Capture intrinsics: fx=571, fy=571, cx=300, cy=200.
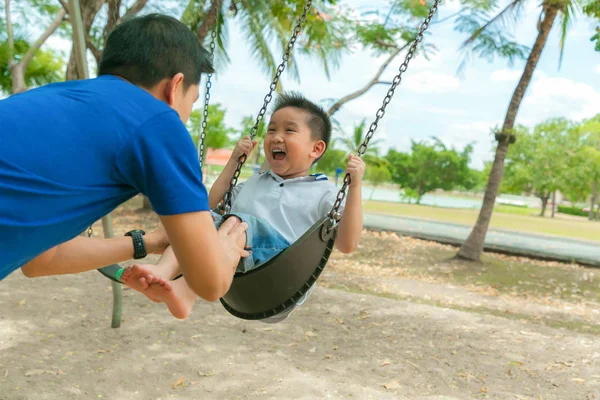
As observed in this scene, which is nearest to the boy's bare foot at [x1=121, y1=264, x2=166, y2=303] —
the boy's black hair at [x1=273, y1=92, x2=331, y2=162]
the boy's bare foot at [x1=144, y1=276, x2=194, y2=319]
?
the boy's bare foot at [x1=144, y1=276, x2=194, y2=319]

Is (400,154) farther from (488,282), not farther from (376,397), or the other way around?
(376,397)

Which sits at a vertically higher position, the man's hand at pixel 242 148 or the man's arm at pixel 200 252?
the man's hand at pixel 242 148

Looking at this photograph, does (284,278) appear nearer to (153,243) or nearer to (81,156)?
(153,243)

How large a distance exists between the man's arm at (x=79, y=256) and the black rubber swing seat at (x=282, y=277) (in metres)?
0.20

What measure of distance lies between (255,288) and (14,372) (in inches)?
95.2

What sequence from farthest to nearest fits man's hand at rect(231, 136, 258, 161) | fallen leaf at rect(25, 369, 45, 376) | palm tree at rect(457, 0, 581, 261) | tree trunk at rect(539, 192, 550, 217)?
tree trunk at rect(539, 192, 550, 217), palm tree at rect(457, 0, 581, 261), fallen leaf at rect(25, 369, 45, 376), man's hand at rect(231, 136, 258, 161)

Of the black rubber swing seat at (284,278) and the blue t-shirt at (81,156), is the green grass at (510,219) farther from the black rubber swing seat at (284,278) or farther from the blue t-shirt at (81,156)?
the blue t-shirt at (81,156)

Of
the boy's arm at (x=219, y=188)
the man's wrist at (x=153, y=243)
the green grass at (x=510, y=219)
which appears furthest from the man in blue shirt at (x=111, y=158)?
the green grass at (x=510, y=219)

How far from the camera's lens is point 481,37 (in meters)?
10.4

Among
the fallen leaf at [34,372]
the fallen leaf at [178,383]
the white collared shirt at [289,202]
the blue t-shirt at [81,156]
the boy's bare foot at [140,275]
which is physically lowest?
the fallen leaf at [34,372]

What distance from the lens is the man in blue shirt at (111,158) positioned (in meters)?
0.95

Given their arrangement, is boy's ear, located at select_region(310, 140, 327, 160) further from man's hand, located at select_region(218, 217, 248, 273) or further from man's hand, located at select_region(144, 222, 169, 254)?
man's hand, located at select_region(144, 222, 169, 254)

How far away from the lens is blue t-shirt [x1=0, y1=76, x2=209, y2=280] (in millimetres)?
941

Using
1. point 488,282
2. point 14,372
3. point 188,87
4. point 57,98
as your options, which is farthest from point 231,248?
point 488,282
